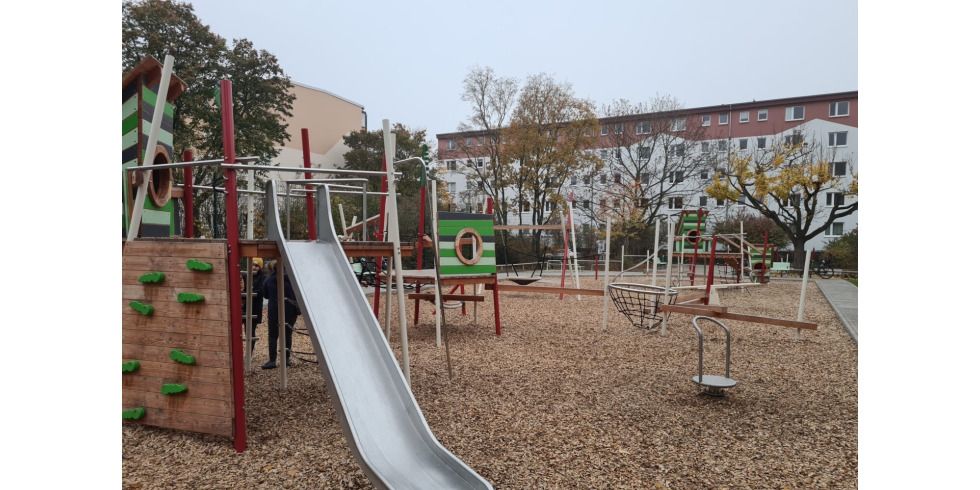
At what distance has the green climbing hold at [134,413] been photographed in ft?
14.0

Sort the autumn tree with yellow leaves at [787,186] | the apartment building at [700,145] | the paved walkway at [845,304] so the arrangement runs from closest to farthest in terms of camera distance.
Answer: the paved walkway at [845,304] < the autumn tree with yellow leaves at [787,186] < the apartment building at [700,145]

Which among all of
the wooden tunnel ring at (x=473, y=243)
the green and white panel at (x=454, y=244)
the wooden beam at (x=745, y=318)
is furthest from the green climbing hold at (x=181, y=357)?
the wooden beam at (x=745, y=318)

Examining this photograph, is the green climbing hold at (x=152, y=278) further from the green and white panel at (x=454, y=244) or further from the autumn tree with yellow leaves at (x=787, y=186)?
the autumn tree with yellow leaves at (x=787, y=186)

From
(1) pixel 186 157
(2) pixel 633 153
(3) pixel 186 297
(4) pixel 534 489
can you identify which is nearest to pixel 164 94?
(3) pixel 186 297

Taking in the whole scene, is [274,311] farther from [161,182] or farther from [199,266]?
[199,266]

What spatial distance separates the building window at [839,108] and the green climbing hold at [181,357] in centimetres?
4546

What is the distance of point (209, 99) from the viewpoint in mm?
21031

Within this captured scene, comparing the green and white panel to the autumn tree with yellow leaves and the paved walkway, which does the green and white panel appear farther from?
the autumn tree with yellow leaves

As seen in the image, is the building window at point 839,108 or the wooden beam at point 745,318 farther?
the building window at point 839,108

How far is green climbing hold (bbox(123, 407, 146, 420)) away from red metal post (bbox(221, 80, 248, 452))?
92cm

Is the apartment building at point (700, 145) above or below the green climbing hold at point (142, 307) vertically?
above

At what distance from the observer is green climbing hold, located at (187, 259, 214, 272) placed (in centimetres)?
405

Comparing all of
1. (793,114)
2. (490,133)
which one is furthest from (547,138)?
(793,114)

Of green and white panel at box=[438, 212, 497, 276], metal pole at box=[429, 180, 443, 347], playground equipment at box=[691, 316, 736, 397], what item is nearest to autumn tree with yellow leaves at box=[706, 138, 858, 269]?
green and white panel at box=[438, 212, 497, 276]
